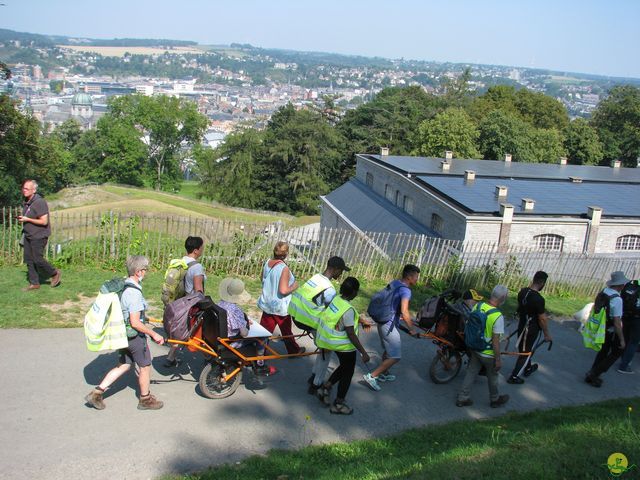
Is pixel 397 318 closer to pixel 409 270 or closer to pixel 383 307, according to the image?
pixel 383 307

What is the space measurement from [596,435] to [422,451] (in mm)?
1931

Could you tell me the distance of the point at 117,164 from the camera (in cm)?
8962

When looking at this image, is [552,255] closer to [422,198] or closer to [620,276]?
[620,276]

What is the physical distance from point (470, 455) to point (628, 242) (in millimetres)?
28678

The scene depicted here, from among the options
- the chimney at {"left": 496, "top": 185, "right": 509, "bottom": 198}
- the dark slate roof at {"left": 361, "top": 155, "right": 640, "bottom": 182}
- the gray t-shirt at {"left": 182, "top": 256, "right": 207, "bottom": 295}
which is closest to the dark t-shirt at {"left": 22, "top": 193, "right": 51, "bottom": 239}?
the gray t-shirt at {"left": 182, "top": 256, "right": 207, "bottom": 295}

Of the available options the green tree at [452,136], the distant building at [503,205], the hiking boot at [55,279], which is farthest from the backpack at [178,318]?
the green tree at [452,136]

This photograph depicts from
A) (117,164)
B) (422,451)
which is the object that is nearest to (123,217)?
(422,451)

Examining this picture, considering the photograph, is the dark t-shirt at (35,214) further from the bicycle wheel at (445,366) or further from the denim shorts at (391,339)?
the bicycle wheel at (445,366)

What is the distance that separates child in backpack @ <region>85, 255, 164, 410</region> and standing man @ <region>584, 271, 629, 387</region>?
20.8ft

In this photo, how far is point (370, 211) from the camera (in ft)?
131

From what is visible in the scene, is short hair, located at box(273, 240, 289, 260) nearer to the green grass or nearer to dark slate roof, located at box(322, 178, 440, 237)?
the green grass

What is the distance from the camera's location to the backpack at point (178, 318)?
24.5 feet

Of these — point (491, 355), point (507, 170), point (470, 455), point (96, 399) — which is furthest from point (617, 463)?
point (507, 170)

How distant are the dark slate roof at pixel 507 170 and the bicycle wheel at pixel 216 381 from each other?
3066 centimetres
